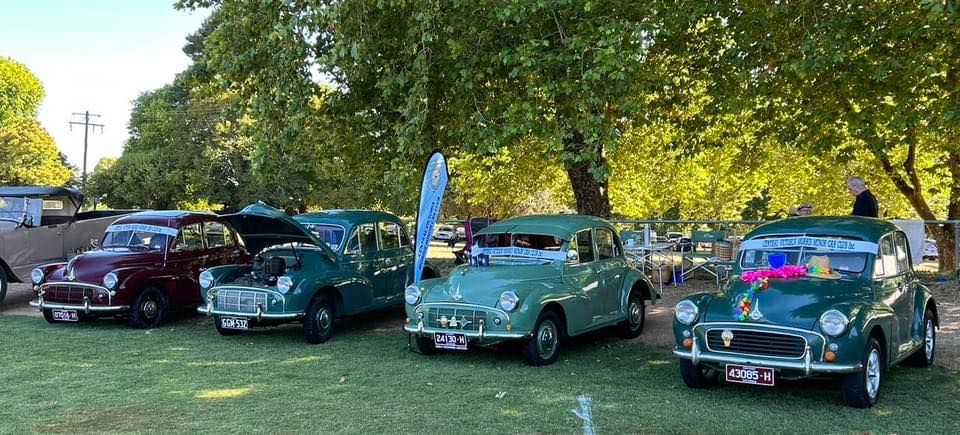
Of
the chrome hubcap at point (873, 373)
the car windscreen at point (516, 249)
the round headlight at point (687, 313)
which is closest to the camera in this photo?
the chrome hubcap at point (873, 373)

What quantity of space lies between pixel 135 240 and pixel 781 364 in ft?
34.1

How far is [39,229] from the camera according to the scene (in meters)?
14.7

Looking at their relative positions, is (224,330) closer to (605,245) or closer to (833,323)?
(605,245)

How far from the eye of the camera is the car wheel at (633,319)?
34.3 feet

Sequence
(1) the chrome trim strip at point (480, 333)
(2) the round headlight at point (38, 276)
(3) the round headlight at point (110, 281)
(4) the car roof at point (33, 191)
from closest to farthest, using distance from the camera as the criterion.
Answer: (1) the chrome trim strip at point (480, 333) → (3) the round headlight at point (110, 281) → (2) the round headlight at point (38, 276) → (4) the car roof at point (33, 191)

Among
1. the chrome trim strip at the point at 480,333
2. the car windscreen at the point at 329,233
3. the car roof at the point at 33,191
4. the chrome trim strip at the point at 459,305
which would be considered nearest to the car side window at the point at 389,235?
the car windscreen at the point at 329,233

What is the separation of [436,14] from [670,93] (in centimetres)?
584

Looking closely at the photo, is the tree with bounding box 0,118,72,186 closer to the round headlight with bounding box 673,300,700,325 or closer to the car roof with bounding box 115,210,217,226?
the car roof with bounding box 115,210,217,226

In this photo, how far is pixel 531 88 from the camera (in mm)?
11250

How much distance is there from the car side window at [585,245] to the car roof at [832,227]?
7.26ft

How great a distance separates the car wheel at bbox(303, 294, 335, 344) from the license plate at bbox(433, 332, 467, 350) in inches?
94.1

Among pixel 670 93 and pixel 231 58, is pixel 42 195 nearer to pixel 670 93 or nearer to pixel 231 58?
pixel 231 58

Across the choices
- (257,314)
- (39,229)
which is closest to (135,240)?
(39,229)

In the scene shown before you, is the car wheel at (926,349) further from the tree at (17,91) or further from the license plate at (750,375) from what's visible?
the tree at (17,91)
